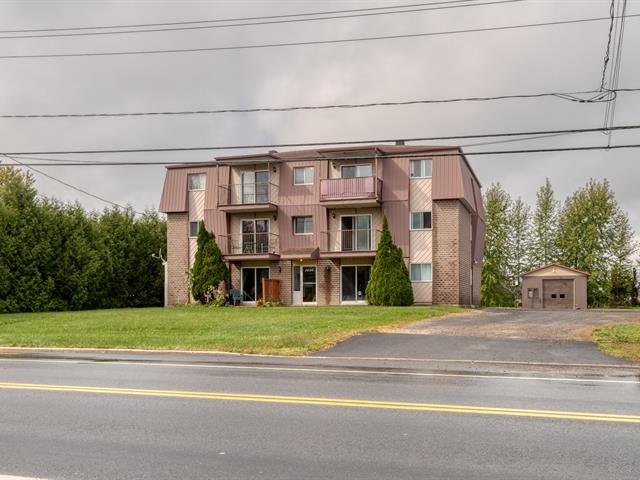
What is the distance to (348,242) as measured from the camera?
119ft

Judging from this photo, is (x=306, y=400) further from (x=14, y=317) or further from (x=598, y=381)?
(x=14, y=317)

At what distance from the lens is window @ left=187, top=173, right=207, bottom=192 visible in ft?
128

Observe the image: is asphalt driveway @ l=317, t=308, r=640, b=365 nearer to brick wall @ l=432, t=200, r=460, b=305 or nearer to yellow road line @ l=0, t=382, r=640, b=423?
yellow road line @ l=0, t=382, r=640, b=423

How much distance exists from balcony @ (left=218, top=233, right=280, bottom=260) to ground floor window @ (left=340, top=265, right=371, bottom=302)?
3874mm

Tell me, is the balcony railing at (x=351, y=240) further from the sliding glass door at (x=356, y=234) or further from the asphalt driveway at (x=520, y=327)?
the asphalt driveway at (x=520, y=327)

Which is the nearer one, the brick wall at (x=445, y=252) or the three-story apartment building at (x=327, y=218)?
the brick wall at (x=445, y=252)

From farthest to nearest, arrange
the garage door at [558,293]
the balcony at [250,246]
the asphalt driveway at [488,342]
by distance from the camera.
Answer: the garage door at [558,293], the balcony at [250,246], the asphalt driveway at [488,342]

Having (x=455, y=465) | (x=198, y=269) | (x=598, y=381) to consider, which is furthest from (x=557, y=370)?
(x=198, y=269)

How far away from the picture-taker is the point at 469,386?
32.7ft

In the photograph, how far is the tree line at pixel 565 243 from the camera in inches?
2365

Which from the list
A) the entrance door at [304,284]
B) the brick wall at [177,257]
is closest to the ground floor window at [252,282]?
the entrance door at [304,284]

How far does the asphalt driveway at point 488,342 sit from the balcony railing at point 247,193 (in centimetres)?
1717

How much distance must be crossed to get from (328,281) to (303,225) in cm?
344

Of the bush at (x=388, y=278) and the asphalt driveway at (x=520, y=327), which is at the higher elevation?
Result: the bush at (x=388, y=278)
